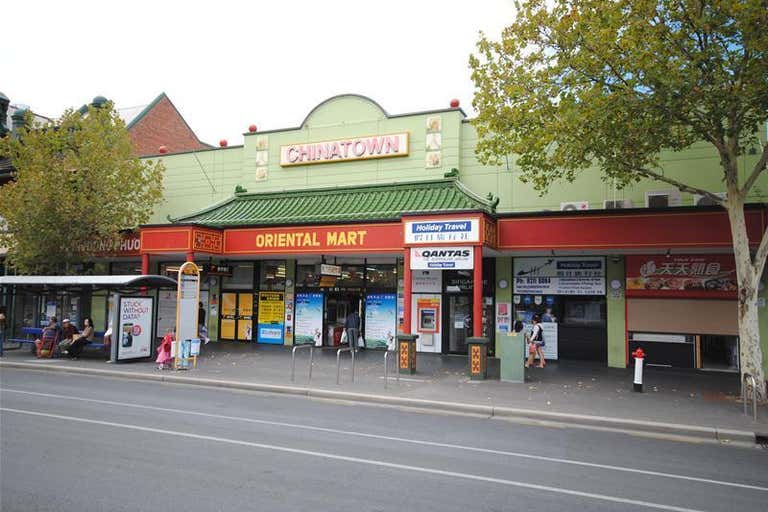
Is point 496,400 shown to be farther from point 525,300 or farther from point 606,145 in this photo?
point 525,300

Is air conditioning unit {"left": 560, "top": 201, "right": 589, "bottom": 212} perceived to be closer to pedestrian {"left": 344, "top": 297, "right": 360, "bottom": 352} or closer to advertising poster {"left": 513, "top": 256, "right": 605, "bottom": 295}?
advertising poster {"left": 513, "top": 256, "right": 605, "bottom": 295}

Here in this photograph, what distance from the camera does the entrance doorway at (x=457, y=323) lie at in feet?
63.0

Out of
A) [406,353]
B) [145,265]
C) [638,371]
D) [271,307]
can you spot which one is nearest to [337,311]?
[271,307]

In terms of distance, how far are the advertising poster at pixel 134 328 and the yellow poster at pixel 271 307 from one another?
537 cm

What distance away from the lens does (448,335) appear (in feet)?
63.7

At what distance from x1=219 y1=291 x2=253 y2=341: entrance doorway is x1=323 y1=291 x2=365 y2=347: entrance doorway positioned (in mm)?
3472

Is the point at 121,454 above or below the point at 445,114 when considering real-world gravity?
below

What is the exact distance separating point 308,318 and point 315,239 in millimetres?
4670

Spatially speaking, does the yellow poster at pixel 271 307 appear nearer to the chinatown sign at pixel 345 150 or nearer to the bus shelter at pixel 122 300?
the bus shelter at pixel 122 300

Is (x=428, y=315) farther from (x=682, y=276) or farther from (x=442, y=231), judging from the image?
(x=682, y=276)

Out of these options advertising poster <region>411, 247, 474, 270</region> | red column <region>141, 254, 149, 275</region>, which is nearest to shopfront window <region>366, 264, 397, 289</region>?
advertising poster <region>411, 247, 474, 270</region>

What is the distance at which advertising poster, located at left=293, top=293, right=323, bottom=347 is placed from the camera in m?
21.3

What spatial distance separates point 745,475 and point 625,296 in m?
10.7

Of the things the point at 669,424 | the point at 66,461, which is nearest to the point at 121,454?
the point at 66,461
